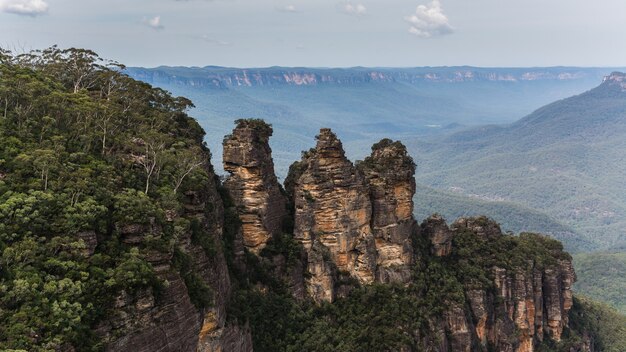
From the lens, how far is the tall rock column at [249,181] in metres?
36.8

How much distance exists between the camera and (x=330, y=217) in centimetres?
3969

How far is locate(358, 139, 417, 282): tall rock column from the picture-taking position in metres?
42.6

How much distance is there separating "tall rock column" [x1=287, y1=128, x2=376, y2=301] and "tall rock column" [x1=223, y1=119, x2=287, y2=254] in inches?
121

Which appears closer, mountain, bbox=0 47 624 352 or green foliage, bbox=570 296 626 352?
mountain, bbox=0 47 624 352

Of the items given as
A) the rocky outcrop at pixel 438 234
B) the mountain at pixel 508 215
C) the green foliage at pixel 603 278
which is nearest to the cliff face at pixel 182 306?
the rocky outcrop at pixel 438 234

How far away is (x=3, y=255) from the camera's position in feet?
57.9

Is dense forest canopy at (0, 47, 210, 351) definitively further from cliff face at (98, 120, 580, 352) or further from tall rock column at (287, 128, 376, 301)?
tall rock column at (287, 128, 376, 301)

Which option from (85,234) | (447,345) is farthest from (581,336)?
(85,234)

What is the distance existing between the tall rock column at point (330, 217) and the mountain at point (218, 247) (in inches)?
4.5

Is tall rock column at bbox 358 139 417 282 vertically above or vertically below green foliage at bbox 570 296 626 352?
above

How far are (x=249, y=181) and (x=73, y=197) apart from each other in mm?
17173

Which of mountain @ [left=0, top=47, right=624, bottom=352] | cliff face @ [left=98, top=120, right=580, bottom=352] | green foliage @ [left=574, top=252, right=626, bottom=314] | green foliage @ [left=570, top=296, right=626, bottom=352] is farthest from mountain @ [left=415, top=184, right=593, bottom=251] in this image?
mountain @ [left=0, top=47, right=624, bottom=352]

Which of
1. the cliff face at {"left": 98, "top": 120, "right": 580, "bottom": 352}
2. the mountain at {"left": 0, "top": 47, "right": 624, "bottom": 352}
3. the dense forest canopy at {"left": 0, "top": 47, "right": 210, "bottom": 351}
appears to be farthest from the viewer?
the cliff face at {"left": 98, "top": 120, "right": 580, "bottom": 352}

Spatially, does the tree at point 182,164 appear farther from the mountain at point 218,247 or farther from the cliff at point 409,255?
the cliff at point 409,255
